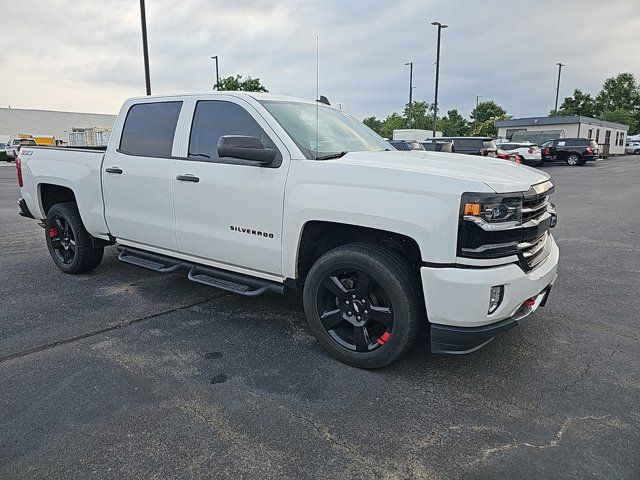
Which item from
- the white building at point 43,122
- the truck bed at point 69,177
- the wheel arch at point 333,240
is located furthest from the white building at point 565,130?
the white building at point 43,122

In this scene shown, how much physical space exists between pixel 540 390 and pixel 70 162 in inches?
194

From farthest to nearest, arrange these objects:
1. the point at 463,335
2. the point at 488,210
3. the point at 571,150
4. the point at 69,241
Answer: the point at 571,150
the point at 69,241
the point at 463,335
the point at 488,210

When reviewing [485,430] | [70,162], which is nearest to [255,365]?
[485,430]

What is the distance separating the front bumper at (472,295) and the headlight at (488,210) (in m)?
0.26

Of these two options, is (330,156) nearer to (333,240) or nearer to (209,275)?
(333,240)

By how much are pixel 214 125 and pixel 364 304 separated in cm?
200

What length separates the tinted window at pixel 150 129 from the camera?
14.4 ft

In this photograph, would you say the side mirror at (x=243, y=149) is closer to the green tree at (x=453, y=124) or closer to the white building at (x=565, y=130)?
the white building at (x=565, y=130)

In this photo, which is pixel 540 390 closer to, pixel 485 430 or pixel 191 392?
pixel 485 430

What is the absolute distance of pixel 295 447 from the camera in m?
2.56

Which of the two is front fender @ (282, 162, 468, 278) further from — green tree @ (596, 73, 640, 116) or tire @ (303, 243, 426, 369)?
green tree @ (596, 73, 640, 116)

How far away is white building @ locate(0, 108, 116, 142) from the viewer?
6125cm

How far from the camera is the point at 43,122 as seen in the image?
63750mm

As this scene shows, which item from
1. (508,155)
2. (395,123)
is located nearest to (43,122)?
(395,123)
